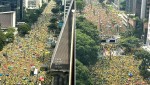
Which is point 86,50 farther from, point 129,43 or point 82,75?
point 129,43

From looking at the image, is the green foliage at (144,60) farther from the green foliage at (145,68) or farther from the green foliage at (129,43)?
the green foliage at (129,43)

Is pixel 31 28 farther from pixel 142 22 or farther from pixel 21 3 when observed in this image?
pixel 142 22

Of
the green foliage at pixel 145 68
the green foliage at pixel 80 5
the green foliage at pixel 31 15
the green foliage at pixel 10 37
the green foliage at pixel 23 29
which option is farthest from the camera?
the green foliage at pixel 80 5

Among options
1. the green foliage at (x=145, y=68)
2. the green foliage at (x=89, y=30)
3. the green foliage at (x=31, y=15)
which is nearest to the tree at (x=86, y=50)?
the green foliage at (x=89, y=30)

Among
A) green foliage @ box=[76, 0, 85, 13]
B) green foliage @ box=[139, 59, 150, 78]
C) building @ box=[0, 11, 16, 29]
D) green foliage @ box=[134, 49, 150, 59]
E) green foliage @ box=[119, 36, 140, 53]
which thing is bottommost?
green foliage @ box=[139, 59, 150, 78]

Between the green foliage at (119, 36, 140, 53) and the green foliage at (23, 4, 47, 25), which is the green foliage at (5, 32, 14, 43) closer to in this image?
the green foliage at (23, 4, 47, 25)

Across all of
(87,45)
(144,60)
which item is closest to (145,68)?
(144,60)

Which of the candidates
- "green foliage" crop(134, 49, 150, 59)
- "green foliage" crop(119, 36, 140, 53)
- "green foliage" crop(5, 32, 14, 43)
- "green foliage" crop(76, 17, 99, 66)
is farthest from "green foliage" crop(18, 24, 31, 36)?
"green foliage" crop(134, 49, 150, 59)

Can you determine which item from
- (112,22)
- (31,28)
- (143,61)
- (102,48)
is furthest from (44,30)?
(143,61)
